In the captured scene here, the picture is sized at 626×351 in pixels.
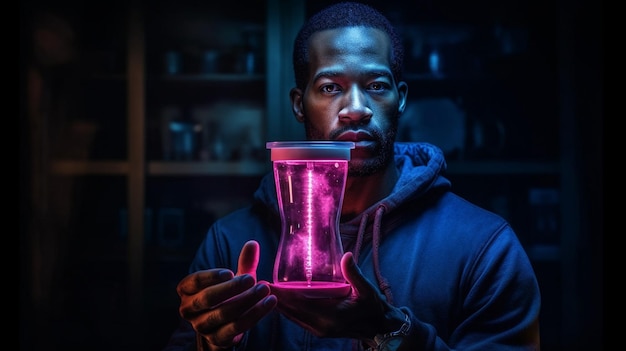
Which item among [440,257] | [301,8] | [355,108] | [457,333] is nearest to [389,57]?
[355,108]

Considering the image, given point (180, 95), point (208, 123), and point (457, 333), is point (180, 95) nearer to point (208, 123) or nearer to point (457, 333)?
point (208, 123)

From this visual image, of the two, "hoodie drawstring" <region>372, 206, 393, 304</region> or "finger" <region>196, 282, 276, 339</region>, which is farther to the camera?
"hoodie drawstring" <region>372, 206, 393, 304</region>

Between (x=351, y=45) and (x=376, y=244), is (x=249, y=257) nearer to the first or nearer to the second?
(x=376, y=244)

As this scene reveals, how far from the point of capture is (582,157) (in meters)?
2.31

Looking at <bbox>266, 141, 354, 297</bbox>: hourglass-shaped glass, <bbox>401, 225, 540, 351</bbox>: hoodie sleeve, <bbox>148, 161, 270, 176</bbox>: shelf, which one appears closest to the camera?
<bbox>266, 141, 354, 297</bbox>: hourglass-shaped glass

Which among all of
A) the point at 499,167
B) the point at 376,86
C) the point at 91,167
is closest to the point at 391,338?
the point at 376,86

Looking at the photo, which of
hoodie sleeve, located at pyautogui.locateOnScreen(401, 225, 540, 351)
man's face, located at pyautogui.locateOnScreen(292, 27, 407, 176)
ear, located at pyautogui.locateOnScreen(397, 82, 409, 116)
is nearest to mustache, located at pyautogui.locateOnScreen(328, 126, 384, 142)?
man's face, located at pyautogui.locateOnScreen(292, 27, 407, 176)

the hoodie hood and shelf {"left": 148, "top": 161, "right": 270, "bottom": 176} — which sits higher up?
shelf {"left": 148, "top": 161, "right": 270, "bottom": 176}

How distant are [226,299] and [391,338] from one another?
0.27 meters

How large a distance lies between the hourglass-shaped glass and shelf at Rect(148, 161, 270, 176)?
3.91 ft

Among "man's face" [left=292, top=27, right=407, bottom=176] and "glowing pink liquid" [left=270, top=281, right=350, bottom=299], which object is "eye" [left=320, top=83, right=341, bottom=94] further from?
"glowing pink liquid" [left=270, top=281, right=350, bottom=299]

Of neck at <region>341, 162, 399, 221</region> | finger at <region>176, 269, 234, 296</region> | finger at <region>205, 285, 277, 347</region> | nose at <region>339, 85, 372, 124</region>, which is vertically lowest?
finger at <region>205, 285, 277, 347</region>

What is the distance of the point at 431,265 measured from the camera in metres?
1.34

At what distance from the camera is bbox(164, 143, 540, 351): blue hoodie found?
4.24 feet
